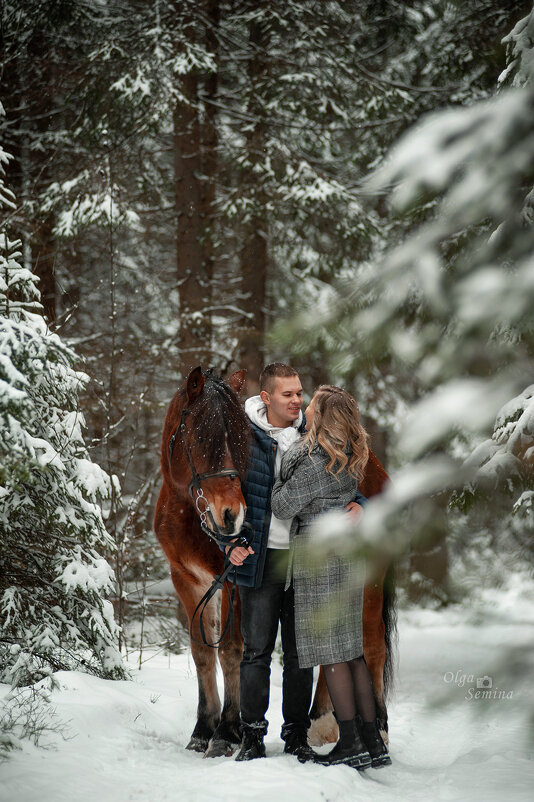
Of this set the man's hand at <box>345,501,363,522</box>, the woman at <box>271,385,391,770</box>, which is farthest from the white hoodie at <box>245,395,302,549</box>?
the man's hand at <box>345,501,363,522</box>

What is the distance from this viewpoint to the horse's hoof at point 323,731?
428 centimetres

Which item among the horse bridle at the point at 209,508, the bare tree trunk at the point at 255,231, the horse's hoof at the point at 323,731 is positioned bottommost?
the horse's hoof at the point at 323,731

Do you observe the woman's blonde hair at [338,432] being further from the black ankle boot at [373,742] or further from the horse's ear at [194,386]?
the black ankle boot at [373,742]

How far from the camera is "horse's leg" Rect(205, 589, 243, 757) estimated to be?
13.1 feet

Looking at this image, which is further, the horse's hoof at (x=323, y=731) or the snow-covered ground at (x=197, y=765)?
the horse's hoof at (x=323, y=731)

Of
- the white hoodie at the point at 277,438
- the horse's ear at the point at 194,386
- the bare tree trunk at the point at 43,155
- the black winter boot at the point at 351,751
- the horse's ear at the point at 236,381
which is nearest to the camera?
the black winter boot at the point at 351,751

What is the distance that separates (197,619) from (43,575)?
1132mm

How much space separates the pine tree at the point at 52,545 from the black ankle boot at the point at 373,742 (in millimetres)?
1939

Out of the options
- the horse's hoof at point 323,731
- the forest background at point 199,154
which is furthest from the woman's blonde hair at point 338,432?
the forest background at point 199,154

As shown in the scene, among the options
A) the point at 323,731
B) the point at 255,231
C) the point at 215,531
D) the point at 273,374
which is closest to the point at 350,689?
the point at 323,731

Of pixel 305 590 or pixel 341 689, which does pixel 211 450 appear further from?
pixel 341 689

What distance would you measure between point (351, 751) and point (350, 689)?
0.99 feet

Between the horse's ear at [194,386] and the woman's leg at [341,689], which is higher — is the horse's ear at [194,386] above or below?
above

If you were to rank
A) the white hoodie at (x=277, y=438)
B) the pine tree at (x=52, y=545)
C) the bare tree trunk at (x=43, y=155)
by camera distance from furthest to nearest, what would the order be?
1. the bare tree trunk at (x=43, y=155)
2. the pine tree at (x=52, y=545)
3. the white hoodie at (x=277, y=438)
